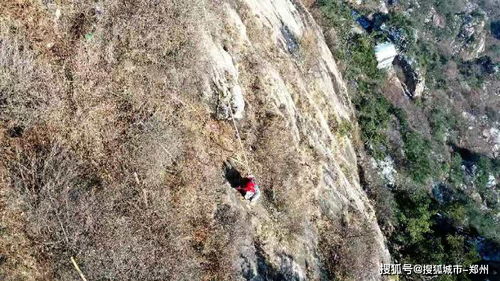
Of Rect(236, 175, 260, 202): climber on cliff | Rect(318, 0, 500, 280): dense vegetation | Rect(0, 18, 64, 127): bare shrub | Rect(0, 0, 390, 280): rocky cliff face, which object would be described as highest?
Rect(0, 18, 64, 127): bare shrub

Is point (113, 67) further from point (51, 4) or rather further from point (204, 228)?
point (204, 228)

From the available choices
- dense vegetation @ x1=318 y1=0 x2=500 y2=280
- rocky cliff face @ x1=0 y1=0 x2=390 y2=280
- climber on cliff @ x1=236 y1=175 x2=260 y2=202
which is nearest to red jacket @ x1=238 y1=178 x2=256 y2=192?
climber on cliff @ x1=236 y1=175 x2=260 y2=202

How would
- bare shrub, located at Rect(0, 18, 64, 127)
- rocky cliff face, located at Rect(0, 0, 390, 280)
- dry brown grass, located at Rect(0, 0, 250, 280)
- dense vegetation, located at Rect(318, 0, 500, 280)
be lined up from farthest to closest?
dense vegetation, located at Rect(318, 0, 500, 280)
bare shrub, located at Rect(0, 18, 64, 127)
rocky cliff face, located at Rect(0, 0, 390, 280)
dry brown grass, located at Rect(0, 0, 250, 280)

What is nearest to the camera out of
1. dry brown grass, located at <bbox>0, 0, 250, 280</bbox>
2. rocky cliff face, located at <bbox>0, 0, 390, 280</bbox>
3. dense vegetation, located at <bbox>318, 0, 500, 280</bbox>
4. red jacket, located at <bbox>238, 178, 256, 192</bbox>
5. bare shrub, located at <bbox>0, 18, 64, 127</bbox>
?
dry brown grass, located at <bbox>0, 0, 250, 280</bbox>

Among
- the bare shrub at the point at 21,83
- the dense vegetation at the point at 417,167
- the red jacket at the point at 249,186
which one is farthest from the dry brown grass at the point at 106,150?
the dense vegetation at the point at 417,167

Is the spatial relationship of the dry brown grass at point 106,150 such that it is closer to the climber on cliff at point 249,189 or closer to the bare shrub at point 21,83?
the bare shrub at point 21,83

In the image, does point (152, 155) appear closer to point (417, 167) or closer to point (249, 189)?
point (249, 189)

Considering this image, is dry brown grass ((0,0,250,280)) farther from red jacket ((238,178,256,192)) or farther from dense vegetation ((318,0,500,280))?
dense vegetation ((318,0,500,280))

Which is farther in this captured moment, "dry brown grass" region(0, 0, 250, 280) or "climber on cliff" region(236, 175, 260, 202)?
"climber on cliff" region(236, 175, 260, 202)
